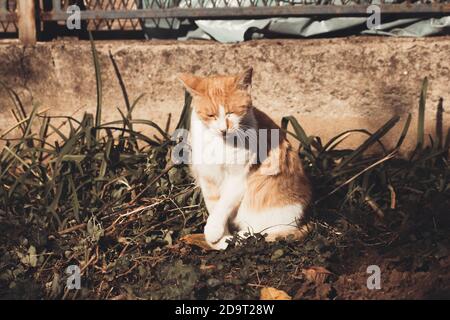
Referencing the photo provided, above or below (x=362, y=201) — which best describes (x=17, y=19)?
above

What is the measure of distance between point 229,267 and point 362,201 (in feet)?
3.14

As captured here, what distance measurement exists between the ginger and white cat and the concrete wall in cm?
73

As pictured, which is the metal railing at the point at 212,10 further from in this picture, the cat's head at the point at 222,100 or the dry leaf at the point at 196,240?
the dry leaf at the point at 196,240

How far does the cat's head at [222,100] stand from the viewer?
3723 millimetres

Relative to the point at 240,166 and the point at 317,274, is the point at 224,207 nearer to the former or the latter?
the point at 240,166

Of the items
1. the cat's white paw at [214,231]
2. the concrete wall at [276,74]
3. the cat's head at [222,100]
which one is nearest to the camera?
the cat's head at [222,100]

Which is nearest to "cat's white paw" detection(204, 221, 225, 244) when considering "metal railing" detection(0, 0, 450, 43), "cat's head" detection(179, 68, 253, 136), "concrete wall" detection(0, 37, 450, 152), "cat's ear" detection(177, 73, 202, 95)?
"cat's head" detection(179, 68, 253, 136)

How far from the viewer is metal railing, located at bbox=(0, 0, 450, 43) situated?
15.4 feet

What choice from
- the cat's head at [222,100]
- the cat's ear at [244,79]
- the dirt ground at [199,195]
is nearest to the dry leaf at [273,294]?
the dirt ground at [199,195]
